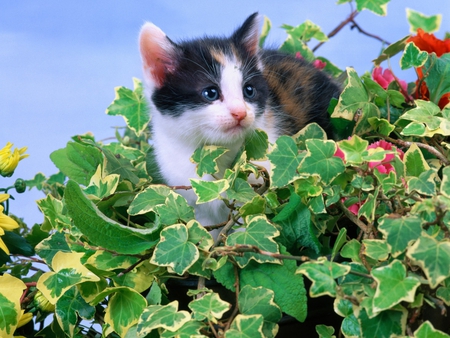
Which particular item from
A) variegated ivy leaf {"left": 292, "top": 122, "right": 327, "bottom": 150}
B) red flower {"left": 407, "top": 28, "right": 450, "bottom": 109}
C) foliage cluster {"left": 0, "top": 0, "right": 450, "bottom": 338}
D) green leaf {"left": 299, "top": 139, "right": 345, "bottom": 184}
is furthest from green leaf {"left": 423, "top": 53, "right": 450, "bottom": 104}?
green leaf {"left": 299, "top": 139, "right": 345, "bottom": 184}

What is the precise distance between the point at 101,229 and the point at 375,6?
1.36 metres

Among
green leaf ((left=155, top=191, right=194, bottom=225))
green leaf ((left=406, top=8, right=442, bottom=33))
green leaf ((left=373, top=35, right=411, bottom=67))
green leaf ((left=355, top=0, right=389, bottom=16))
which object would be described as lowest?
green leaf ((left=155, top=191, right=194, bottom=225))

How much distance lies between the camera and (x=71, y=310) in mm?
1306

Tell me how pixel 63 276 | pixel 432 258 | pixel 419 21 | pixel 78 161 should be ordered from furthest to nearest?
pixel 419 21, pixel 78 161, pixel 63 276, pixel 432 258

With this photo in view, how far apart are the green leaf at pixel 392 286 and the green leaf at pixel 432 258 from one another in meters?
0.03

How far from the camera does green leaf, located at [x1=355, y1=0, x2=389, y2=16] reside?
2.07m

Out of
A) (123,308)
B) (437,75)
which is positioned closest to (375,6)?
(437,75)

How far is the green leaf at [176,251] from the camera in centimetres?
106

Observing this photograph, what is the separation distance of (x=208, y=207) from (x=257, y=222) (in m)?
0.41

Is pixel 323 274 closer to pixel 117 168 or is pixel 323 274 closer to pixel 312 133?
pixel 312 133

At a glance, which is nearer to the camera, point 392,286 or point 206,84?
point 392,286

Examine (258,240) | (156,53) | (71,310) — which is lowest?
(71,310)

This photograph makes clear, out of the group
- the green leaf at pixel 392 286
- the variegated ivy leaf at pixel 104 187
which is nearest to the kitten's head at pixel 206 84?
the variegated ivy leaf at pixel 104 187

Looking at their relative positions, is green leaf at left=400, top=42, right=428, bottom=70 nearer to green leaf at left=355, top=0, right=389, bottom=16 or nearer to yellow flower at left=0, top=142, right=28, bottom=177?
green leaf at left=355, top=0, right=389, bottom=16
